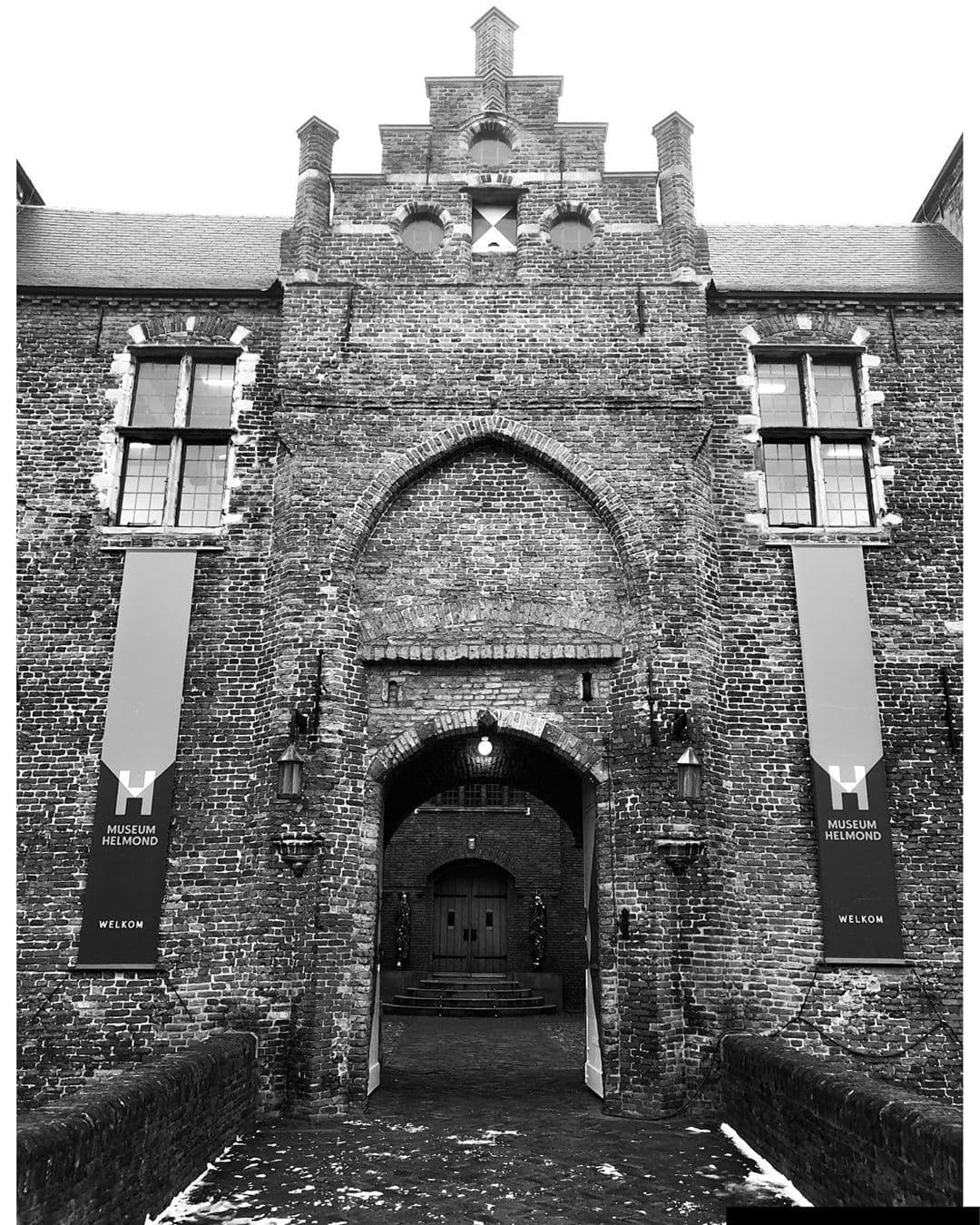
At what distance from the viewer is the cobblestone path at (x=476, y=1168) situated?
616 cm

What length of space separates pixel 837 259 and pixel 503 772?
8.66 meters

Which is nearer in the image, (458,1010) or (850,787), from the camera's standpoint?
(850,787)

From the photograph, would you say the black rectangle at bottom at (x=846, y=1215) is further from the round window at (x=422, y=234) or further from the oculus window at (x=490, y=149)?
the oculus window at (x=490, y=149)

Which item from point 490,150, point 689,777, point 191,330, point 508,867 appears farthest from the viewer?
point 508,867

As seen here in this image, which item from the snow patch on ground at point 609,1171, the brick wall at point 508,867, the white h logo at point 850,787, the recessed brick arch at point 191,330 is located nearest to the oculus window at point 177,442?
the recessed brick arch at point 191,330


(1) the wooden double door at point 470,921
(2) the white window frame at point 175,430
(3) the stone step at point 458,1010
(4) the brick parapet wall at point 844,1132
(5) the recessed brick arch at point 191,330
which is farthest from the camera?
(1) the wooden double door at point 470,921

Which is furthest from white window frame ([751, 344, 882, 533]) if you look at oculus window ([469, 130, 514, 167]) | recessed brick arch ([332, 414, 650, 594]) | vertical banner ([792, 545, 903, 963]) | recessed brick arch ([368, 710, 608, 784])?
oculus window ([469, 130, 514, 167])

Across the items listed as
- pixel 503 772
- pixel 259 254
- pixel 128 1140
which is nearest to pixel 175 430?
pixel 259 254

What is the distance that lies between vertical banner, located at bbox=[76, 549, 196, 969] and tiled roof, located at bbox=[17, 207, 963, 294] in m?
3.99

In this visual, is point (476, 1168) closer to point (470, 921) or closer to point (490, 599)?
point (490, 599)

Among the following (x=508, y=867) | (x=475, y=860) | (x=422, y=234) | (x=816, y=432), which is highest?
(x=422, y=234)

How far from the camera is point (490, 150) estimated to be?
1202 centimetres

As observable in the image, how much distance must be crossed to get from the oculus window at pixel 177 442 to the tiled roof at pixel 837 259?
6441 mm

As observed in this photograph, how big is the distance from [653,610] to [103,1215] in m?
7.10
